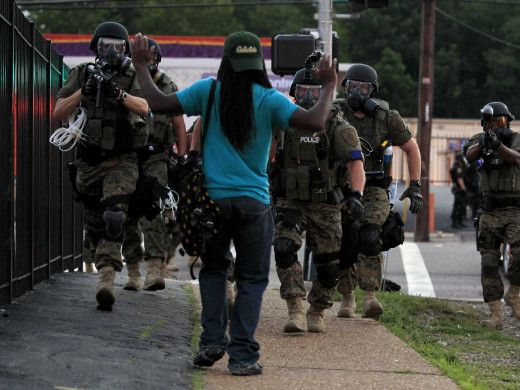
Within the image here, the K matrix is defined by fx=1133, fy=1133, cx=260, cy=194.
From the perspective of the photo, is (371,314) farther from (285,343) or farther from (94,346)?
(94,346)

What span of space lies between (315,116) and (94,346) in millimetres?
1838

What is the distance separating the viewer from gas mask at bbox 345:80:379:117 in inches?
379

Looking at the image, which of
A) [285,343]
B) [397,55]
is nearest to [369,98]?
[285,343]

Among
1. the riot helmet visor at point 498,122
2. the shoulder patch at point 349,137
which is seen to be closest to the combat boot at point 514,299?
the riot helmet visor at point 498,122

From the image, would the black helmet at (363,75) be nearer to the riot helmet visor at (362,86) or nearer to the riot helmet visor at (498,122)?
the riot helmet visor at (362,86)

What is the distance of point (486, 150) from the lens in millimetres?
11039

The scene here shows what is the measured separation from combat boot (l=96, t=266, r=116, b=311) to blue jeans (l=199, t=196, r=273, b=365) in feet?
5.52

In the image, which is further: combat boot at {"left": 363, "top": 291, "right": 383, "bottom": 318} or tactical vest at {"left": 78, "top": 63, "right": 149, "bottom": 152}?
combat boot at {"left": 363, "top": 291, "right": 383, "bottom": 318}

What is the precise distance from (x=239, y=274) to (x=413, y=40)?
7808 cm

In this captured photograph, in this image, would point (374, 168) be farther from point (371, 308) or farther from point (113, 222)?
point (113, 222)

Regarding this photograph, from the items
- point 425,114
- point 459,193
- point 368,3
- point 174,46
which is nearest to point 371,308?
point 368,3

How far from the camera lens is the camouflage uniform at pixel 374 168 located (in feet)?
31.4

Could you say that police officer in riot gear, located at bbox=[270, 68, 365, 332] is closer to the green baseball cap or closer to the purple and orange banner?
the green baseball cap

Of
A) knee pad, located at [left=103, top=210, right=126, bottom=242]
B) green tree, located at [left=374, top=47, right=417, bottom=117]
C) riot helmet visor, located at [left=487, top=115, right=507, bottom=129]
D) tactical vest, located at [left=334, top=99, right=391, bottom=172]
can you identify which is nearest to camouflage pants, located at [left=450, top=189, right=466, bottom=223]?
riot helmet visor, located at [left=487, top=115, right=507, bottom=129]
